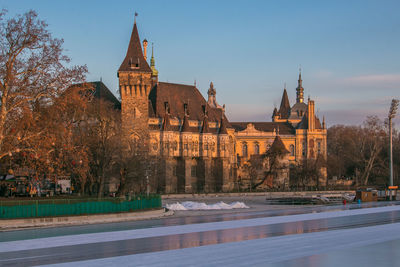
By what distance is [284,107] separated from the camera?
16488 centimetres

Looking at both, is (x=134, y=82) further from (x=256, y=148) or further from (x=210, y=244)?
(x=210, y=244)

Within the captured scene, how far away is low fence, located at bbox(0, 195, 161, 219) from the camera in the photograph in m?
31.2

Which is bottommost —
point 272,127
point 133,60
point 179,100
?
point 272,127

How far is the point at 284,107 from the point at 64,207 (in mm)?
136282

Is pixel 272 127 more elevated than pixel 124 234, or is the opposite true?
pixel 272 127

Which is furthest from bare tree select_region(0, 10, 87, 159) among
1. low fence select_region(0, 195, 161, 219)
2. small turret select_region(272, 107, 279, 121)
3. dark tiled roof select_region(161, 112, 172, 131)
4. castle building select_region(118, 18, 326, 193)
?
small turret select_region(272, 107, 279, 121)

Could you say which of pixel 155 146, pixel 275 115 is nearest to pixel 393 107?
pixel 155 146

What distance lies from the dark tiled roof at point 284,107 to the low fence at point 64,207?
127945mm

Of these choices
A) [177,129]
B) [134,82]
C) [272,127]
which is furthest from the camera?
[272,127]

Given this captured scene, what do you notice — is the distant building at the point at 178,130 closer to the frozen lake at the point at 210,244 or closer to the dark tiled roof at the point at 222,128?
the dark tiled roof at the point at 222,128

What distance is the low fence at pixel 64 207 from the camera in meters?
31.2

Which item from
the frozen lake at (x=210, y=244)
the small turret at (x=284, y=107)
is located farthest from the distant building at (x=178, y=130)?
the small turret at (x=284, y=107)

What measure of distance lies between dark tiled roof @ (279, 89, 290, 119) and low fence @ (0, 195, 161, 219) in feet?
420

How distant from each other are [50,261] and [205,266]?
5376 millimetres
